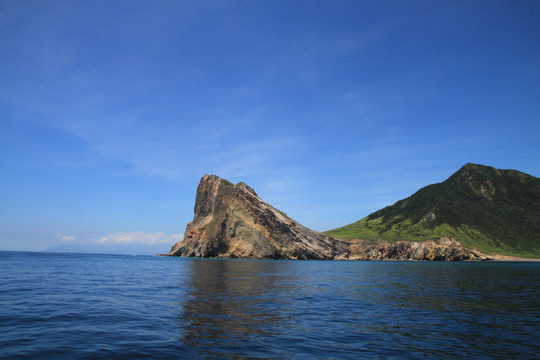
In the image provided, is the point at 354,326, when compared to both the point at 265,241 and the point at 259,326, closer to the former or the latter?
the point at 259,326

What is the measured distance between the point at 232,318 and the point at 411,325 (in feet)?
34.6

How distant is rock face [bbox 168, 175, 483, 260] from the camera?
495 ft

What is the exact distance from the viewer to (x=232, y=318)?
59.8ft

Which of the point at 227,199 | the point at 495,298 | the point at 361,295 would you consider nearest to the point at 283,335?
the point at 361,295

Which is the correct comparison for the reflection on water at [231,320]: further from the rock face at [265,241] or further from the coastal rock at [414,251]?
the coastal rock at [414,251]

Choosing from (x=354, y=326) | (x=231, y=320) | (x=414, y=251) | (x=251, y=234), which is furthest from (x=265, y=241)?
(x=354, y=326)

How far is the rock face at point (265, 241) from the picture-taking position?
151 metres

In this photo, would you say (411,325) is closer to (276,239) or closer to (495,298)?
(495,298)

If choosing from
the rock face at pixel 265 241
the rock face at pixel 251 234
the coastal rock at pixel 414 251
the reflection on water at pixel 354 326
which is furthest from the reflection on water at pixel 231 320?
the coastal rock at pixel 414 251

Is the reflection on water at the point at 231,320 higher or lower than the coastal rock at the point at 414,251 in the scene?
higher

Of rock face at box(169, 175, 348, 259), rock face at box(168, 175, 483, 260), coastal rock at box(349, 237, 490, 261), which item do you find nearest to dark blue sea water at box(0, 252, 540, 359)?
rock face at box(169, 175, 348, 259)

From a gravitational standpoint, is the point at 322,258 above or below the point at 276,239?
below

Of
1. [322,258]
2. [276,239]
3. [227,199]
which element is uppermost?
[227,199]

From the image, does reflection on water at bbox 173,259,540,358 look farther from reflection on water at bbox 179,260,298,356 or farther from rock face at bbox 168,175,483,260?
rock face at bbox 168,175,483,260
